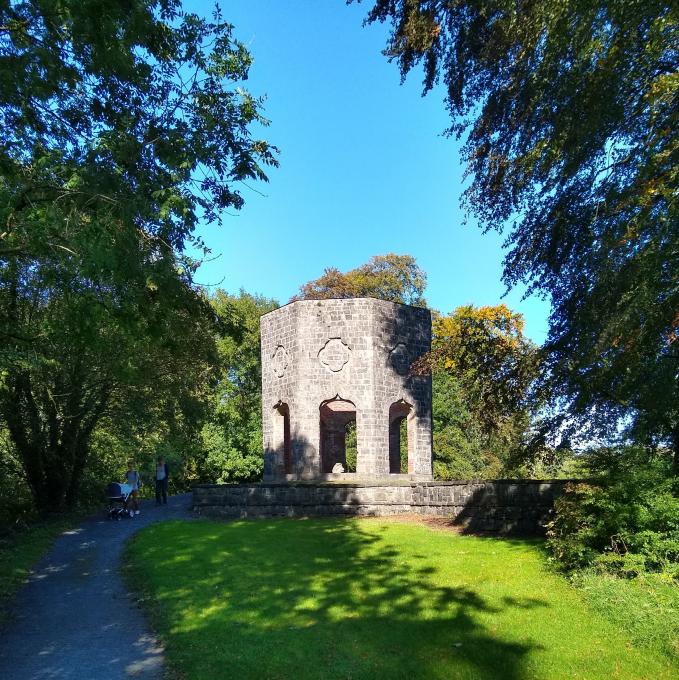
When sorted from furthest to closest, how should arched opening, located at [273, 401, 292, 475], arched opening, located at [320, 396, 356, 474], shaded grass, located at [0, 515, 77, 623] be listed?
1. arched opening, located at [320, 396, 356, 474]
2. arched opening, located at [273, 401, 292, 475]
3. shaded grass, located at [0, 515, 77, 623]

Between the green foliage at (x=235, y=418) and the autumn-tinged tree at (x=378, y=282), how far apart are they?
14.0ft

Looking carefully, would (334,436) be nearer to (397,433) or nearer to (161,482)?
(397,433)

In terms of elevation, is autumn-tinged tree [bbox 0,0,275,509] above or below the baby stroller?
above

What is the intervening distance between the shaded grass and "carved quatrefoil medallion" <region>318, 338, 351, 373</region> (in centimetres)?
750

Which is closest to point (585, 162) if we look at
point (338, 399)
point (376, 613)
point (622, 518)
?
point (622, 518)

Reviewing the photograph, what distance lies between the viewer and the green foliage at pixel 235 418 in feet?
90.6

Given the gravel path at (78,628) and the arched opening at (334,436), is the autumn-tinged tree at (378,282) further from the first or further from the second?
the gravel path at (78,628)

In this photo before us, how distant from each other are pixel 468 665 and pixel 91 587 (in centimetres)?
523

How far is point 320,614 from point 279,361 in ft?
39.8

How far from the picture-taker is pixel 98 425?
62.4 feet

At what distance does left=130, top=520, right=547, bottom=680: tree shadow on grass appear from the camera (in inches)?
193

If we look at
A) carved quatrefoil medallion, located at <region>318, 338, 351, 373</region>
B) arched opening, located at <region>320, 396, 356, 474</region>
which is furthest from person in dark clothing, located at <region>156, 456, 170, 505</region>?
arched opening, located at <region>320, 396, 356, 474</region>

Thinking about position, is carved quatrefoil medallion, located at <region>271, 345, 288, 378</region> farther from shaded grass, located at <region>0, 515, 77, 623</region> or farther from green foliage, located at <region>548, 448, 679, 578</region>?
green foliage, located at <region>548, 448, 679, 578</region>

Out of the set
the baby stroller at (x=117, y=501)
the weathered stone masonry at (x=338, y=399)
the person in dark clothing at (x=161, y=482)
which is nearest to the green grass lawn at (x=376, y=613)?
the weathered stone masonry at (x=338, y=399)
